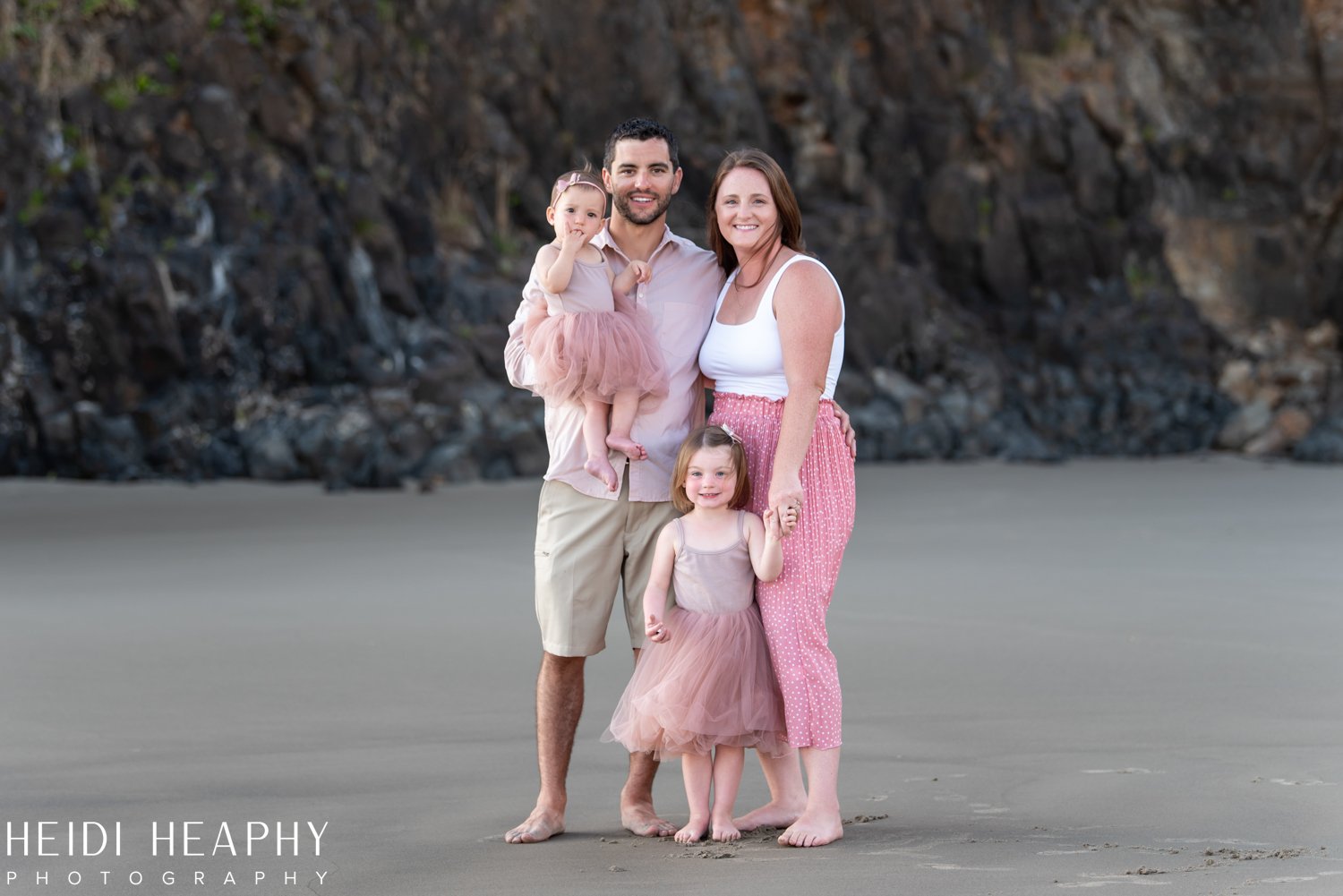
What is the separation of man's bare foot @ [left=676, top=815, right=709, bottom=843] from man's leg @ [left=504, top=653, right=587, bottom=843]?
32cm

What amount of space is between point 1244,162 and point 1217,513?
41.4ft

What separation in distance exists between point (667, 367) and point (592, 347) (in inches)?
10.4

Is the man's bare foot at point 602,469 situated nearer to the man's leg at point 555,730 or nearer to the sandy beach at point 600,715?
the man's leg at point 555,730

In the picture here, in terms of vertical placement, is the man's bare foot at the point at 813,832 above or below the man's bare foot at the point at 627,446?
below

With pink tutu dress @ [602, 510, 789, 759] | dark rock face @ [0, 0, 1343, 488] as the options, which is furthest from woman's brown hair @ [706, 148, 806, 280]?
dark rock face @ [0, 0, 1343, 488]

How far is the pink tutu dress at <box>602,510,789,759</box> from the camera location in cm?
391

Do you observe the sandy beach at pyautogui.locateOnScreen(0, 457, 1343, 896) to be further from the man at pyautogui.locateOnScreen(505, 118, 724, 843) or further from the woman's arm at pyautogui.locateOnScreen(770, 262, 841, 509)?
the woman's arm at pyautogui.locateOnScreen(770, 262, 841, 509)

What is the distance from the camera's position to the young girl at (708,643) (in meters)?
3.93

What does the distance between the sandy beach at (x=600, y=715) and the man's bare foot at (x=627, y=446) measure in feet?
3.16

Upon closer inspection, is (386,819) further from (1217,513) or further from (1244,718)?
(1217,513)

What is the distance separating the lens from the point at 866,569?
886cm

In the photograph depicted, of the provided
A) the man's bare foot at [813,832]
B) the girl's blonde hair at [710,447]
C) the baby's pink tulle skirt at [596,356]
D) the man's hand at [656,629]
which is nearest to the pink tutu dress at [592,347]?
the baby's pink tulle skirt at [596,356]

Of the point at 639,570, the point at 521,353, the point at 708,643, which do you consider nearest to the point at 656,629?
the point at 708,643

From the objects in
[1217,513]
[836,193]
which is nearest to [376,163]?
[836,193]
